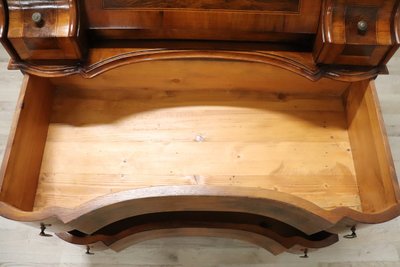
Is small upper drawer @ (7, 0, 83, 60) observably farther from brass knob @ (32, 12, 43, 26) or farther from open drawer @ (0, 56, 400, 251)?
open drawer @ (0, 56, 400, 251)

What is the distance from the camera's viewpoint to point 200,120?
0.91 m

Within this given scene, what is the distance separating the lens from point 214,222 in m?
0.91

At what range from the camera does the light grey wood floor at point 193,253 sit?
3.51 feet

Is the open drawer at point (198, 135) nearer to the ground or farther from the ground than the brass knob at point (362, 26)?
nearer to the ground

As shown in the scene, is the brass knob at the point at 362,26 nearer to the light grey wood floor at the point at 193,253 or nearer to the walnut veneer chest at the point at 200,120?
the walnut veneer chest at the point at 200,120

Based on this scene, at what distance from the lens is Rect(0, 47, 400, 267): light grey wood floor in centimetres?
107

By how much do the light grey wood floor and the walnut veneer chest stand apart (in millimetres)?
141

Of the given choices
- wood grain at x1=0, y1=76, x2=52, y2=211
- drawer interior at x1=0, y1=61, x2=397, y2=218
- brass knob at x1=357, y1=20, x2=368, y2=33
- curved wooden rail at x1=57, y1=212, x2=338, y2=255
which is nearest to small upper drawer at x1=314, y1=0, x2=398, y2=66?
brass knob at x1=357, y1=20, x2=368, y2=33

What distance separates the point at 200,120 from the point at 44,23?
1.34 ft

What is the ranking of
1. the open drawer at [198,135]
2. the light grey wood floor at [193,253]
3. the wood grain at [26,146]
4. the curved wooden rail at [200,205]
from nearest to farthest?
the curved wooden rail at [200,205] < the wood grain at [26,146] < the open drawer at [198,135] < the light grey wood floor at [193,253]

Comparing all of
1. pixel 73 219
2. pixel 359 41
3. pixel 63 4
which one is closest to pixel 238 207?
pixel 73 219

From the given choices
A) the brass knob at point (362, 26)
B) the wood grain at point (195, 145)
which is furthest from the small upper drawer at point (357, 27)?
the wood grain at point (195, 145)

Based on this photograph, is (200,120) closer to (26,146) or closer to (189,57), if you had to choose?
(189,57)

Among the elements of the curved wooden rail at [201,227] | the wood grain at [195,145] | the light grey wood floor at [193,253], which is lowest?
the light grey wood floor at [193,253]
